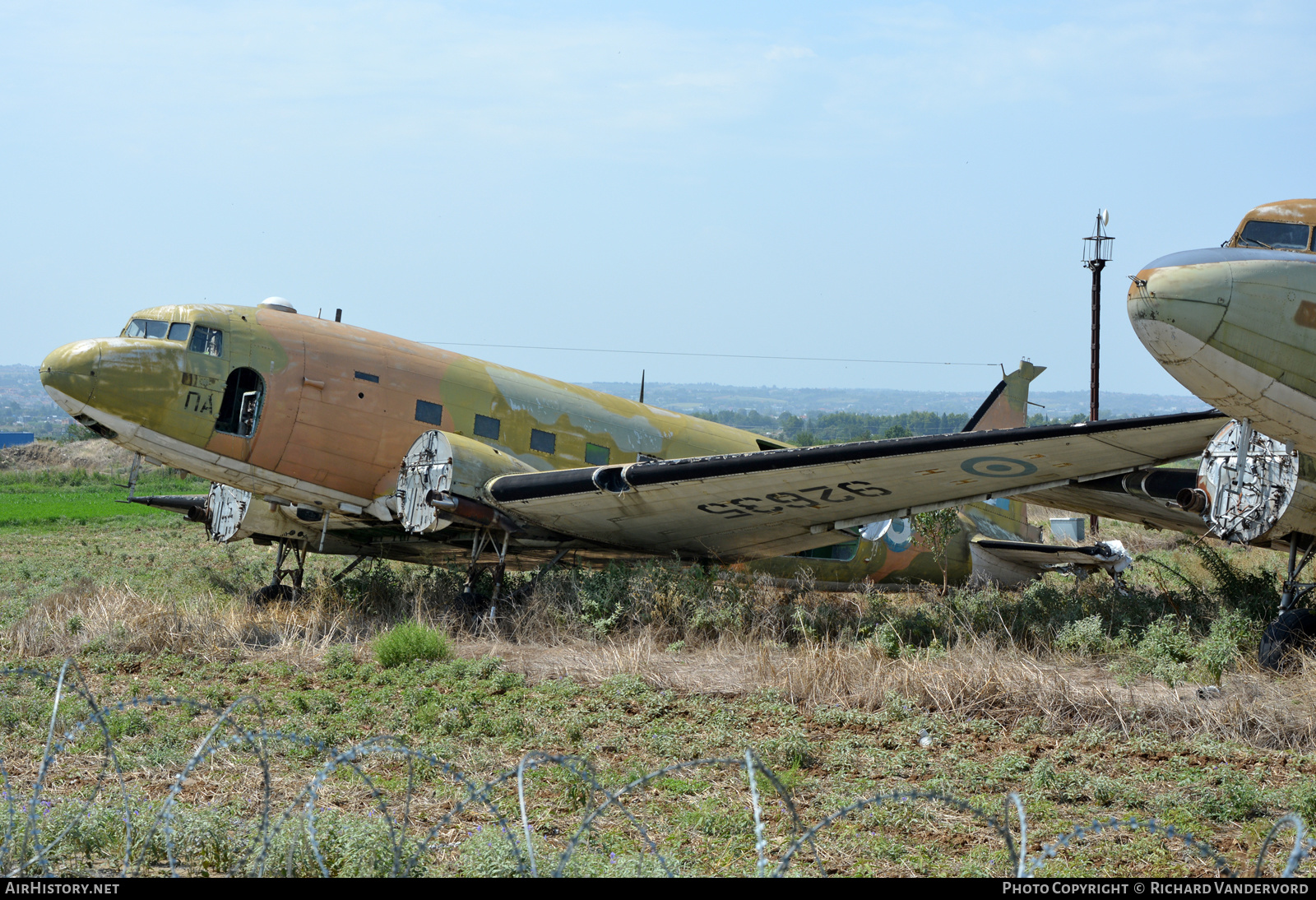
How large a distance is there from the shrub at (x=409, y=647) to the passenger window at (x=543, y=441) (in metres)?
3.99

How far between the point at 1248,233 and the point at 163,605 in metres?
12.9

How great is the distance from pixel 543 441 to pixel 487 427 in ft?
2.84

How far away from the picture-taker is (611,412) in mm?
16109

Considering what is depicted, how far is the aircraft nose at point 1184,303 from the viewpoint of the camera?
8633 mm

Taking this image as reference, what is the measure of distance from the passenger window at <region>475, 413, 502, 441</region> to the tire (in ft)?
32.1

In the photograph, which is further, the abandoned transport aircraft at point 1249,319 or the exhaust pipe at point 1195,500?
the exhaust pipe at point 1195,500

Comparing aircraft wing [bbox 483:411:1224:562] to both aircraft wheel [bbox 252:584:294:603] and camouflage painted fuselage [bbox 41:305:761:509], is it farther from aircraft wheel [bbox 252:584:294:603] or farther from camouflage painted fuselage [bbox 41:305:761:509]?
aircraft wheel [bbox 252:584:294:603]

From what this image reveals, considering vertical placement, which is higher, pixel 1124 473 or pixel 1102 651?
pixel 1124 473

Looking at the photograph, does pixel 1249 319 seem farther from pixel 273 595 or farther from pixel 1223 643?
pixel 273 595

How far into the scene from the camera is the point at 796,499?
42.4 feet

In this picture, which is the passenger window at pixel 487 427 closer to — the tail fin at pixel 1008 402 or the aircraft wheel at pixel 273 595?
the aircraft wheel at pixel 273 595

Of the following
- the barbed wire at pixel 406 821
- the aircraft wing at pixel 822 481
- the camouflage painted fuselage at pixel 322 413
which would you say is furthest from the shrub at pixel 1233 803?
the camouflage painted fuselage at pixel 322 413

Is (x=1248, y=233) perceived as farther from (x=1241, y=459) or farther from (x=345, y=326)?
(x=345, y=326)
